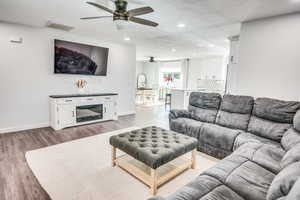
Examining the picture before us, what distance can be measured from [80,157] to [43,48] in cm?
304

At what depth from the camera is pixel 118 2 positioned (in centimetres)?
242

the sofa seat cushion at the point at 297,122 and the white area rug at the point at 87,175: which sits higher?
the sofa seat cushion at the point at 297,122

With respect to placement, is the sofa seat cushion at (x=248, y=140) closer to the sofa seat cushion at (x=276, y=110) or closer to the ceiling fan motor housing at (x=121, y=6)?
the sofa seat cushion at (x=276, y=110)

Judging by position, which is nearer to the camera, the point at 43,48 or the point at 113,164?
the point at 113,164

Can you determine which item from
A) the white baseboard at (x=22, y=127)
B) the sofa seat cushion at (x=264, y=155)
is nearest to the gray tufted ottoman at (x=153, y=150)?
the sofa seat cushion at (x=264, y=155)

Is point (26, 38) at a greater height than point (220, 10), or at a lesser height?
lesser

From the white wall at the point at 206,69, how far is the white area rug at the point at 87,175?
6109mm

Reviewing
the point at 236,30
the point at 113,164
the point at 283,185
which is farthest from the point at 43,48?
the point at 283,185

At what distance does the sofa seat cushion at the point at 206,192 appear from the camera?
4.28ft

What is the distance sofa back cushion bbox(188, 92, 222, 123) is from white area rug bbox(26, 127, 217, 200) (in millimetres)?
853

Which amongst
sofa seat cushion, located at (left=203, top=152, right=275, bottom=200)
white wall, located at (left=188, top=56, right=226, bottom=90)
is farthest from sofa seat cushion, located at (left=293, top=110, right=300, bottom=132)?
white wall, located at (left=188, top=56, right=226, bottom=90)

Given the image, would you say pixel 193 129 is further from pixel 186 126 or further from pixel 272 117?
pixel 272 117

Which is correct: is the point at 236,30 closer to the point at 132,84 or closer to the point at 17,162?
the point at 132,84

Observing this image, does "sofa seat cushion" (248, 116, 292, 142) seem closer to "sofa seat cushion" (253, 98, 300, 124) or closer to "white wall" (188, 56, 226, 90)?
"sofa seat cushion" (253, 98, 300, 124)
